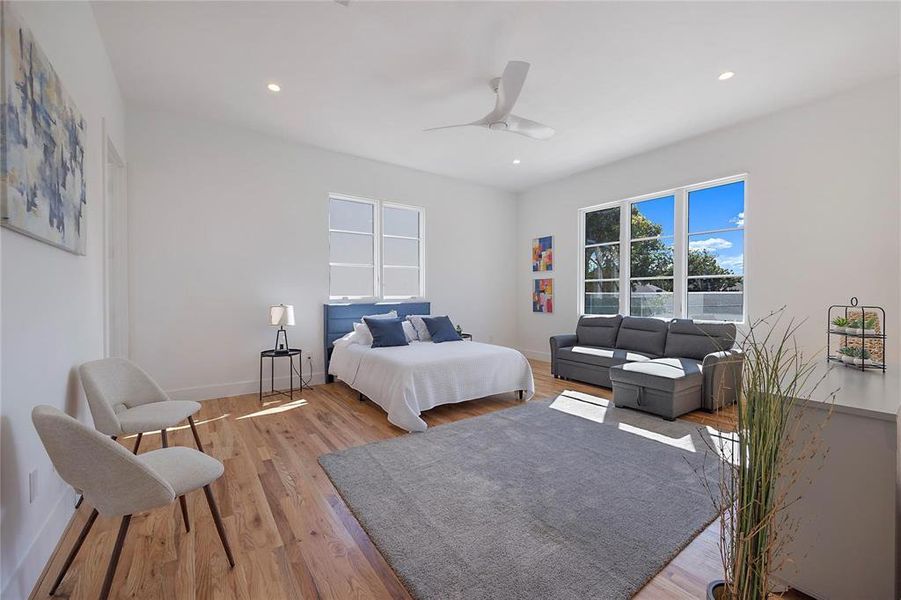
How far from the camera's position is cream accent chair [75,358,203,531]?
2.02 metres

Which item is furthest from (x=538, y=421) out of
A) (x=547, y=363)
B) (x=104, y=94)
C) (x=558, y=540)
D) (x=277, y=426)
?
(x=104, y=94)

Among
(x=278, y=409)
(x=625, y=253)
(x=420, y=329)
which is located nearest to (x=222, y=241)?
(x=278, y=409)

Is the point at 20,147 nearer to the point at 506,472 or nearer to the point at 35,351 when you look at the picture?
the point at 35,351

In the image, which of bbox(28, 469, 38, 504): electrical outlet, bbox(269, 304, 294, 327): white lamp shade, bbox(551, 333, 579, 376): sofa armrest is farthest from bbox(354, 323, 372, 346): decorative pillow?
bbox(28, 469, 38, 504): electrical outlet

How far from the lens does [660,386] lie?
3.64 m

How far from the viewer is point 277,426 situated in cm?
348

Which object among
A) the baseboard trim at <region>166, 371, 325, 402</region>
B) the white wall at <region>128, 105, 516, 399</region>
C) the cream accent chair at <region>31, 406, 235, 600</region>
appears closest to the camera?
the cream accent chair at <region>31, 406, 235, 600</region>

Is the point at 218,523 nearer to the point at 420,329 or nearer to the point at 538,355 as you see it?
the point at 420,329

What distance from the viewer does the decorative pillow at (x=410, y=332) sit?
4824mm

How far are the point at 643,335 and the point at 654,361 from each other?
0.88 metres

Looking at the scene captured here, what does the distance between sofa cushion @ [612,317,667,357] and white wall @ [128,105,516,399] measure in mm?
3921

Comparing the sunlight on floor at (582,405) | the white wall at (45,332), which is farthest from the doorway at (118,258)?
the sunlight on floor at (582,405)

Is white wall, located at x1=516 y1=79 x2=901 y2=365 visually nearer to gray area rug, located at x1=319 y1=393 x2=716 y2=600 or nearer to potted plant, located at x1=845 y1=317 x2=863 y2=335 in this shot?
potted plant, located at x1=845 y1=317 x2=863 y2=335

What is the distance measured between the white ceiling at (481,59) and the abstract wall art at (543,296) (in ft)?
9.03
